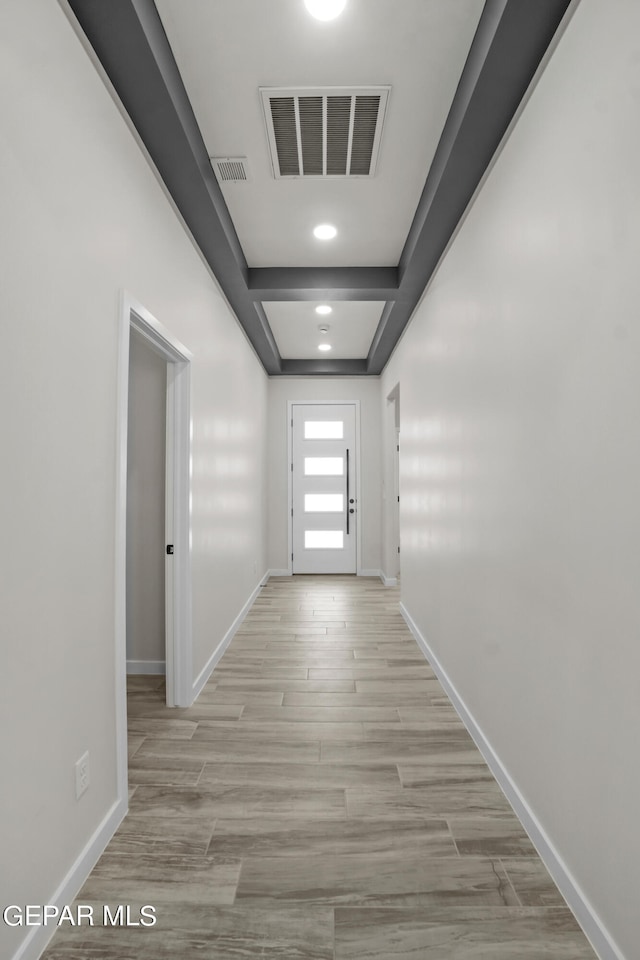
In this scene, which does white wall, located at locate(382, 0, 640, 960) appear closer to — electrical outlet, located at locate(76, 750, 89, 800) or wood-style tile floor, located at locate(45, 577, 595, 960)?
wood-style tile floor, located at locate(45, 577, 595, 960)

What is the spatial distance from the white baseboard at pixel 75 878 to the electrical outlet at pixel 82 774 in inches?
7.6

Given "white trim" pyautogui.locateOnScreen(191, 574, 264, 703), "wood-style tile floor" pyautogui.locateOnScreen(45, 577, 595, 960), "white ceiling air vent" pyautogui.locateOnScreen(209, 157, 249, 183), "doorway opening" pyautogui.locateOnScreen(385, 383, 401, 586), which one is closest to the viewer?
"wood-style tile floor" pyautogui.locateOnScreen(45, 577, 595, 960)

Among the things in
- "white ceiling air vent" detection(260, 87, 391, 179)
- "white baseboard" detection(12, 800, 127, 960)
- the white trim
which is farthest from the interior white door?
"white baseboard" detection(12, 800, 127, 960)

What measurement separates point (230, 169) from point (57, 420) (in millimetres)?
1809

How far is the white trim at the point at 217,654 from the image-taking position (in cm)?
310

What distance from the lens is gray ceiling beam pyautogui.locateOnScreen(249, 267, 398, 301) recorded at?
3877mm

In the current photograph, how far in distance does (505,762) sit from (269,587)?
433 centimetres

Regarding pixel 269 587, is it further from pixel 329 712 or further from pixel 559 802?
pixel 559 802

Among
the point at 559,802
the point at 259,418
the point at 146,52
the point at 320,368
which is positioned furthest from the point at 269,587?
the point at 146,52

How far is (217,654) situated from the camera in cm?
367

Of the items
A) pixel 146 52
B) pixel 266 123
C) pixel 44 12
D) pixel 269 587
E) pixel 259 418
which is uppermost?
pixel 266 123

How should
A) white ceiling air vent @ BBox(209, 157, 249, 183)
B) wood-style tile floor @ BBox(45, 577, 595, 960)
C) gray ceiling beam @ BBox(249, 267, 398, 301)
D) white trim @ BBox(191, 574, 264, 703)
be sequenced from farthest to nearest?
gray ceiling beam @ BBox(249, 267, 398, 301) → white trim @ BBox(191, 574, 264, 703) → white ceiling air vent @ BBox(209, 157, 249, 183) → wood-style tile floor @ BBox(45, 577, 595, 960)

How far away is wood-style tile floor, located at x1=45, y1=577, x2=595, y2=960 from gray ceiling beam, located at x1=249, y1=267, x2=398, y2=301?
277 centimetres

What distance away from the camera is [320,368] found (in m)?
6.70
